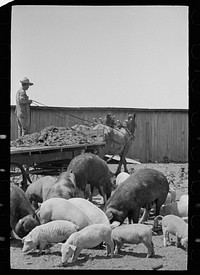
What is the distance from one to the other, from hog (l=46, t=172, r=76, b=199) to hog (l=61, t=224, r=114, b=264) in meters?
0.63

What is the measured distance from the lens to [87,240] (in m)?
1.97

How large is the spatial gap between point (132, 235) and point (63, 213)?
0.38 metres

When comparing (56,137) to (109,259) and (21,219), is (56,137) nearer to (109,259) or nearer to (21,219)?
(21,219)

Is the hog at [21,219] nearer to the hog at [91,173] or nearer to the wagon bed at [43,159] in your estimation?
the wagon bed at [43,159]

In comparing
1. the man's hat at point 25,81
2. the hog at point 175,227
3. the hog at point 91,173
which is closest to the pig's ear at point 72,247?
the hog at point 175,227

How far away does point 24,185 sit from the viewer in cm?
345

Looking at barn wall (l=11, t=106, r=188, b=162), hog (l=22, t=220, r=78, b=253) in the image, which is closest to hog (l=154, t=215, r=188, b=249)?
barn wall (l=11, t=106, r=188, b=162)

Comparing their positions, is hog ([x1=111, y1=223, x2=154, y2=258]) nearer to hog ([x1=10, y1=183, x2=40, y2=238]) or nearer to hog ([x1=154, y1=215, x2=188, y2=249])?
hog ([x1=154, y1=215, x2=188, y2=249])

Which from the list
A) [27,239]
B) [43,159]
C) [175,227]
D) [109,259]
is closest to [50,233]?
[27,239]

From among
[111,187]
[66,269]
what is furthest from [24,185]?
[66,269]

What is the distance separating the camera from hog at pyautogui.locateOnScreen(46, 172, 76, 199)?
2.66 m

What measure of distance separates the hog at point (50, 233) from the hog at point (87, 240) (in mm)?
107
